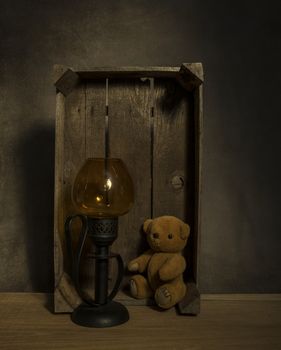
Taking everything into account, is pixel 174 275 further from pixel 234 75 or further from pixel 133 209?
pixel 234 75

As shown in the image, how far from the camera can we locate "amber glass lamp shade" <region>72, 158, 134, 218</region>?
49.4 inches

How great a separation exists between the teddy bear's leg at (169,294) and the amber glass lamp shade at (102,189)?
24 centimetres

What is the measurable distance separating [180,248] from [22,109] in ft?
2.06

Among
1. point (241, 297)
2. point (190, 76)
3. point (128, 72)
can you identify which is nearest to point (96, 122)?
point (128, 72)

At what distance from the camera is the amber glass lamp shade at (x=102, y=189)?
1255 millimetres

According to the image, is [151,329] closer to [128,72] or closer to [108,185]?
[108,185]

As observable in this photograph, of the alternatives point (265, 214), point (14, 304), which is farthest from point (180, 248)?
point (14, 304)

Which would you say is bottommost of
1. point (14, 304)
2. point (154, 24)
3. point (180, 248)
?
point (14, 304)

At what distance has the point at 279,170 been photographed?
1.56m

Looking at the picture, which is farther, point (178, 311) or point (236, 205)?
point (236, 205)

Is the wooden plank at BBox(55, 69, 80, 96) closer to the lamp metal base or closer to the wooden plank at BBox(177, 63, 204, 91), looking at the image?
the wooden plank at BBox(177, 63, 204, 91)

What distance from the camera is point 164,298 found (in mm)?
1312

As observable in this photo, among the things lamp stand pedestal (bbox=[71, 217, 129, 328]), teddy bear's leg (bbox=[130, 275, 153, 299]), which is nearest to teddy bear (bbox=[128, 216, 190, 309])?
teddy bear's leg (bbox=[130, 275, 153, 299])

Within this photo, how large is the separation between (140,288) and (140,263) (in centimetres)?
7
